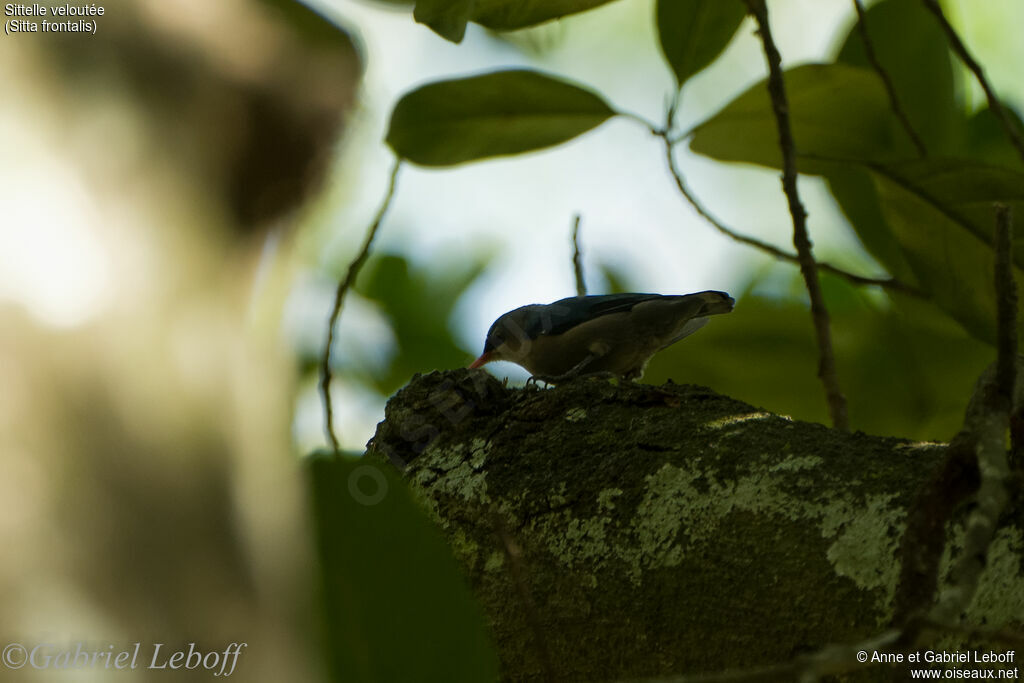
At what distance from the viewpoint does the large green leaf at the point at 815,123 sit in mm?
2537

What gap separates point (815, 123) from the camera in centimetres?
259

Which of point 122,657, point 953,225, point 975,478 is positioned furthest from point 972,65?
point 122,657

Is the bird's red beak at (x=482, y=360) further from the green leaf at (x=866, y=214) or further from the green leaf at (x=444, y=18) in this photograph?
the green leaf at (x=444, y=18)

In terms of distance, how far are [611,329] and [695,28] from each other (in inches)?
41.6

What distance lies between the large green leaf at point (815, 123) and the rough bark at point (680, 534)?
3.44 ft

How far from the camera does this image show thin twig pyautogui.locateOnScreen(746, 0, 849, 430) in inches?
91.0

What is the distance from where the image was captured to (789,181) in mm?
2354

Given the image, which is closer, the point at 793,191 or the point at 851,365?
the point at 793,191

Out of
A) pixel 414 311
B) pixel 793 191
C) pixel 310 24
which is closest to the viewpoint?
pixel 310 24

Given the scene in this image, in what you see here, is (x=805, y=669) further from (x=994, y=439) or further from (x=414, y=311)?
(x=414, y=311)
